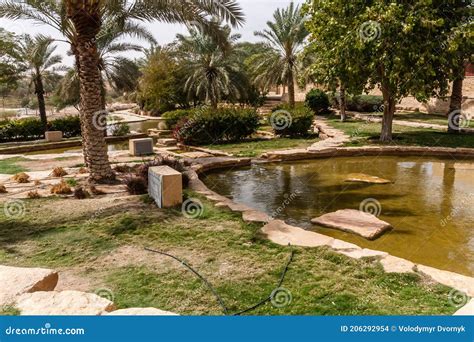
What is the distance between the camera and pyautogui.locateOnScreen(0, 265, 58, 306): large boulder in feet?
11.8

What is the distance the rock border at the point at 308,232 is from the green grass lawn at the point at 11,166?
5422 mm

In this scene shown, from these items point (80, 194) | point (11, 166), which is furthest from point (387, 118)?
point (11, 166)

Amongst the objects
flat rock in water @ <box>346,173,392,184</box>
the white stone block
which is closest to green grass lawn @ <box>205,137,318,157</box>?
flat rock in water @ <box>346,173,392,184</box>

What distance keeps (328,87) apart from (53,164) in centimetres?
1101

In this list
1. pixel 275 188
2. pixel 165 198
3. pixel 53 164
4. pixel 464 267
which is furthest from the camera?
pixel 53 164

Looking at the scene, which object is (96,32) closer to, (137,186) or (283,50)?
(137,186)

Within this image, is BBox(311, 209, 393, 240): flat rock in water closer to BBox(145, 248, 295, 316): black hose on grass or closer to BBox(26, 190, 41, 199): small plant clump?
BBox(145, 248, 295, 316): black hose on grass

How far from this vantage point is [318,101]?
2991 centimetres

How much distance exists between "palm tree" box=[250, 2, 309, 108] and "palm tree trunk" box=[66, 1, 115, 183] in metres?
18.5

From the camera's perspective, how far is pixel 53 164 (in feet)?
44.9

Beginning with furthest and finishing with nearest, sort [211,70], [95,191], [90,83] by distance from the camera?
[211,70] → [90,83] → [95,191]

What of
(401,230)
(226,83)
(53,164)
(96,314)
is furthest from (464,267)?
(226,83)

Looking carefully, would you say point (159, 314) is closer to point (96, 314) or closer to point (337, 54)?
point (96, 314)

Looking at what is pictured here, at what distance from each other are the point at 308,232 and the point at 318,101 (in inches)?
999
